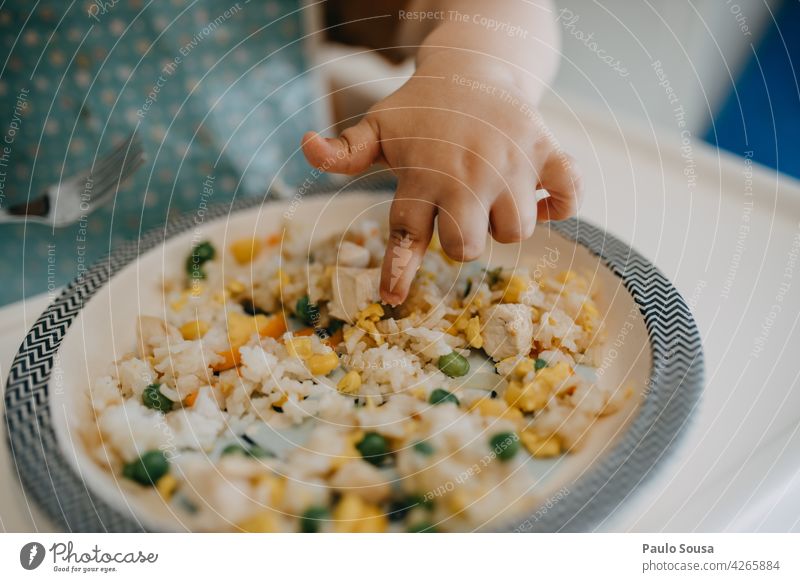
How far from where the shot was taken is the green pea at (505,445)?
0.31 meters

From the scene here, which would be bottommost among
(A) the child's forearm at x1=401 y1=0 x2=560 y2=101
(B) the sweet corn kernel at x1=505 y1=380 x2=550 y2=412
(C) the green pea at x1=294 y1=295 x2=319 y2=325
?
(B) the sweet corn kernel at x1=505 y1=380 x2=550 y2=412

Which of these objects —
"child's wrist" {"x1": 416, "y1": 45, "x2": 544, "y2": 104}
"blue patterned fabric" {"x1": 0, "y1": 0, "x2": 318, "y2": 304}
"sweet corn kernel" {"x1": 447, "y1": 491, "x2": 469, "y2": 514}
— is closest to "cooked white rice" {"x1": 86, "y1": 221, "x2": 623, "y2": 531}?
"sweet corn kernel" {"x1": 447, "y1": 491, "x2": 469, "y2": 514}

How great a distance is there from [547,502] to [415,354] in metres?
0.12

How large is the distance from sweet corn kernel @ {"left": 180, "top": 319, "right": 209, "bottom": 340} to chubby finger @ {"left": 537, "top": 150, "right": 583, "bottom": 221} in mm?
239

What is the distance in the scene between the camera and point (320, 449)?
0.32 metres

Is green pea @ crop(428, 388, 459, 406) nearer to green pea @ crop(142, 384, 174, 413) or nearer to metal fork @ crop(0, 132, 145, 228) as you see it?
green pea @ crop(142, 384, 174, 413)

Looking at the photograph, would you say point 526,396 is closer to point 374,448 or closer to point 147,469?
point 374,448

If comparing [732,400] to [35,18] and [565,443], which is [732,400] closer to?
[565,443]

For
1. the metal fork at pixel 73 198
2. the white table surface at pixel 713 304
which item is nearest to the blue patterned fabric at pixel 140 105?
the metal fork at pixel 73 198

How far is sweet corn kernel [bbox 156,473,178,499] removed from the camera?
0.30 meters

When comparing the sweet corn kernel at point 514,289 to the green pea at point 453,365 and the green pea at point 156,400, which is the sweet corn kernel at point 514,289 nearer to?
the green pea at point 453,365

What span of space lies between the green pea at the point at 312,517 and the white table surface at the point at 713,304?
0.13 m

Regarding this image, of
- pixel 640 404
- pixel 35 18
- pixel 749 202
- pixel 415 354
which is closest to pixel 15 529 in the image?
pixel 415 354

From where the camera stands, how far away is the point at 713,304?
1.42 ft
